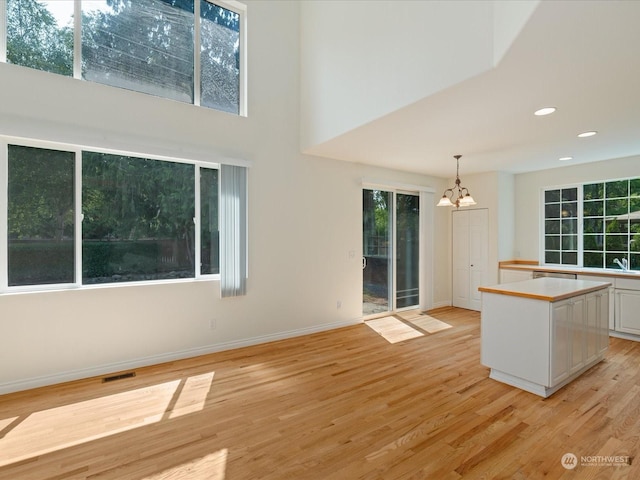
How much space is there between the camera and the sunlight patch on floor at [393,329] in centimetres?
463

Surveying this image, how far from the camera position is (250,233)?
169 inches

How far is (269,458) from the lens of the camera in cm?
212

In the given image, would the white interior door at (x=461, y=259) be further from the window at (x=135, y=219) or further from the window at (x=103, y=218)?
the window at (x=135, y=219)

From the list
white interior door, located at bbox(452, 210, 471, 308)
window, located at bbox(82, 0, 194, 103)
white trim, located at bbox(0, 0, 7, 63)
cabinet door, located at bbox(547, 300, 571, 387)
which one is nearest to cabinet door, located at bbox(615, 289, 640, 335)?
white interior door, located at bbox(452, 210, 471, 308)

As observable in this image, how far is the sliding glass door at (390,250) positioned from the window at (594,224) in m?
2.44

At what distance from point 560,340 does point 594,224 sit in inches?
146

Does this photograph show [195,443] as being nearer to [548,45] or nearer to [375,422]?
[375,422]

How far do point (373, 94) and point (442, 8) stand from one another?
3.08 ft

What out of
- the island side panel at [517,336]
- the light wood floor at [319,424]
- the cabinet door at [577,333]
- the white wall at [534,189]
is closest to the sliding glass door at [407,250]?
the white wall at [534,189]

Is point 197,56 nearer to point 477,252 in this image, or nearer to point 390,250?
point 390,250

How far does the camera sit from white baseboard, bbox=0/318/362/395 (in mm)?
3078

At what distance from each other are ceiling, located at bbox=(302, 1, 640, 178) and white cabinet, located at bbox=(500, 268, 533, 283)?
6.19ft

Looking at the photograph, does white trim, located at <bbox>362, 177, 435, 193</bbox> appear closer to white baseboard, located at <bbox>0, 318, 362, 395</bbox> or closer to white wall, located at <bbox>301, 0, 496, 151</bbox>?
white wall, located at <bbox>301, 0, 496, 151</bbox>

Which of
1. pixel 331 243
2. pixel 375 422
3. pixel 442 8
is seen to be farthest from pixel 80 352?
pixel 442 8
